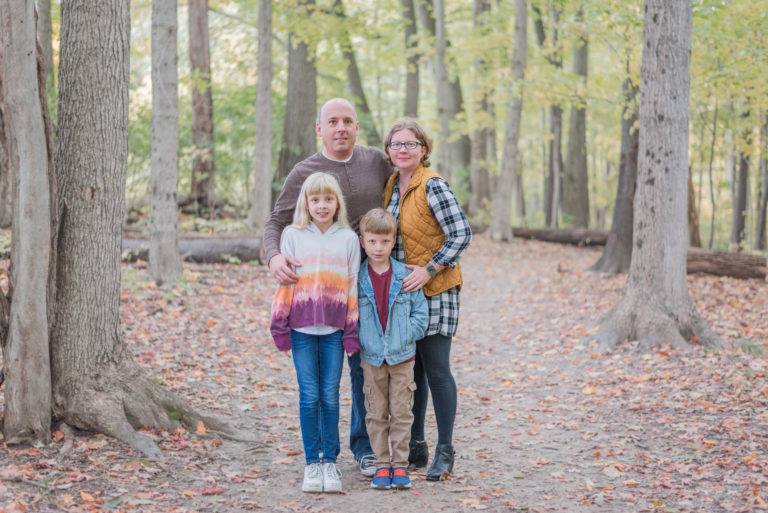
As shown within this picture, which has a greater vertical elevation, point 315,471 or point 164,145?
point 164,145

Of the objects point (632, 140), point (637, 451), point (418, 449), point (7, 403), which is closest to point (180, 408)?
point (7, 403)

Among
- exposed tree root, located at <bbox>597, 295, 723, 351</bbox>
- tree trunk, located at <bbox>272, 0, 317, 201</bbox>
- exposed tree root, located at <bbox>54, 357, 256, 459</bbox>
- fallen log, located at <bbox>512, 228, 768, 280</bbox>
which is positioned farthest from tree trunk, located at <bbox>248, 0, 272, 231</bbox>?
exposed tree root, located at <bbox>54, 357, 256, 459</bbox>

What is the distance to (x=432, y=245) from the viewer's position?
4.21 m

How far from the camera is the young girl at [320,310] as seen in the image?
156 inches

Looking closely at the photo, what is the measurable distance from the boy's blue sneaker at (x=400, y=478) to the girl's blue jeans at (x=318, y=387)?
39 centimetres

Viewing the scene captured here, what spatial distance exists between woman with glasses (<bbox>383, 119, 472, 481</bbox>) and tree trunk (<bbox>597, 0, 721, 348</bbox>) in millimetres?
4005

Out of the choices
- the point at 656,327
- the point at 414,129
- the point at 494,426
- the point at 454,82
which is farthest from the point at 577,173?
the point at 414,129

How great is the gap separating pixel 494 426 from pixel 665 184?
369 centimetres

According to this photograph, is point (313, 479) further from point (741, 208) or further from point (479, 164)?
point (479, 164)

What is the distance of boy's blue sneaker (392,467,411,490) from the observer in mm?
4055

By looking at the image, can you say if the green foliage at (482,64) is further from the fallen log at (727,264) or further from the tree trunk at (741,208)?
the fallen log at (727,264)

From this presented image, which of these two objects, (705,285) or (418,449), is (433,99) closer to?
(705,285)

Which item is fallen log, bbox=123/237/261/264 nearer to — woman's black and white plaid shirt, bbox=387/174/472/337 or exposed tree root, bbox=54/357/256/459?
exposed tree root, bbox=54/357/256/459

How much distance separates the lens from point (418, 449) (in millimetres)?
4527
